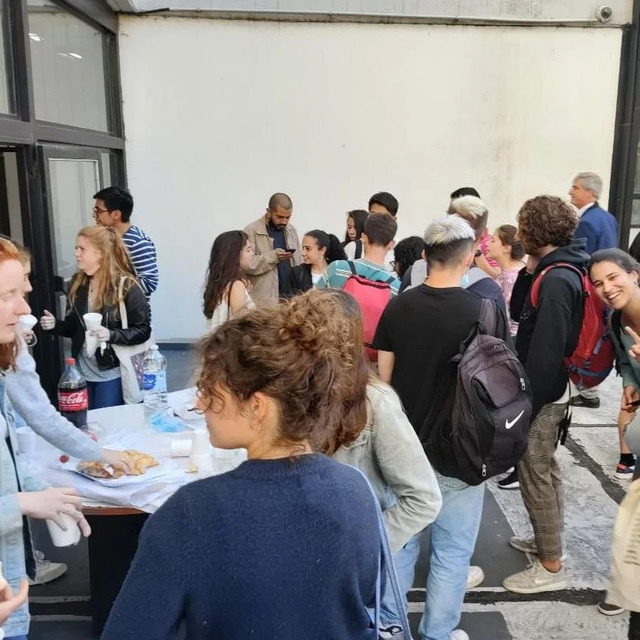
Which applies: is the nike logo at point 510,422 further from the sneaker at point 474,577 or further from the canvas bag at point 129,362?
the canvas bag at point 129,362

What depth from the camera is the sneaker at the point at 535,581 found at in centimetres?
299

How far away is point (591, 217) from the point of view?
18.3 feet

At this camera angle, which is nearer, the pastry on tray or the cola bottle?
the pastry on tray

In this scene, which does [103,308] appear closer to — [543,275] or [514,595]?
[543,275]

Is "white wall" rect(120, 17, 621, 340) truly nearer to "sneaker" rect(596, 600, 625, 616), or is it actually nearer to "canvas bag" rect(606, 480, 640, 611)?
"sneaker" rect(596, 600, 625, 616)

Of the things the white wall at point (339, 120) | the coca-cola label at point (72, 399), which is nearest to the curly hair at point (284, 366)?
the coca-cola label at point (72, 399)

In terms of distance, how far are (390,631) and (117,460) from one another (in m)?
1.22

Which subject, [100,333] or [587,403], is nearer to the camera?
[100,333]

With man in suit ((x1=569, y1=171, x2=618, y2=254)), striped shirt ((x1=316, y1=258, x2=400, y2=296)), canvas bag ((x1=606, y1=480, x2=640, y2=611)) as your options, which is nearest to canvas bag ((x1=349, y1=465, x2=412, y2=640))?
canvas bag ((x1=606, y1=480, x2=640, y2=611))

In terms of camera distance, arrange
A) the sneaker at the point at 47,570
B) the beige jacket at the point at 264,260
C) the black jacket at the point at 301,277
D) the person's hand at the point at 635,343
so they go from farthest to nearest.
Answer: the beige jacket at the point at 264,260 → the black jacket at the point at 301,277 → the sneaker at the point at 47,570 → the person's hand at the point at 635,343

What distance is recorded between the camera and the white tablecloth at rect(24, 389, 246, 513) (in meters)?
2.11

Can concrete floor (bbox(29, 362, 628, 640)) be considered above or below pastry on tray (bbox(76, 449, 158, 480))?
A: below

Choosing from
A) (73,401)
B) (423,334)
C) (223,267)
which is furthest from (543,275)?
(73,401)

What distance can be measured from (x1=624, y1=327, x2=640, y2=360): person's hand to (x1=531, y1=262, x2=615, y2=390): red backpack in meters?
0.34
